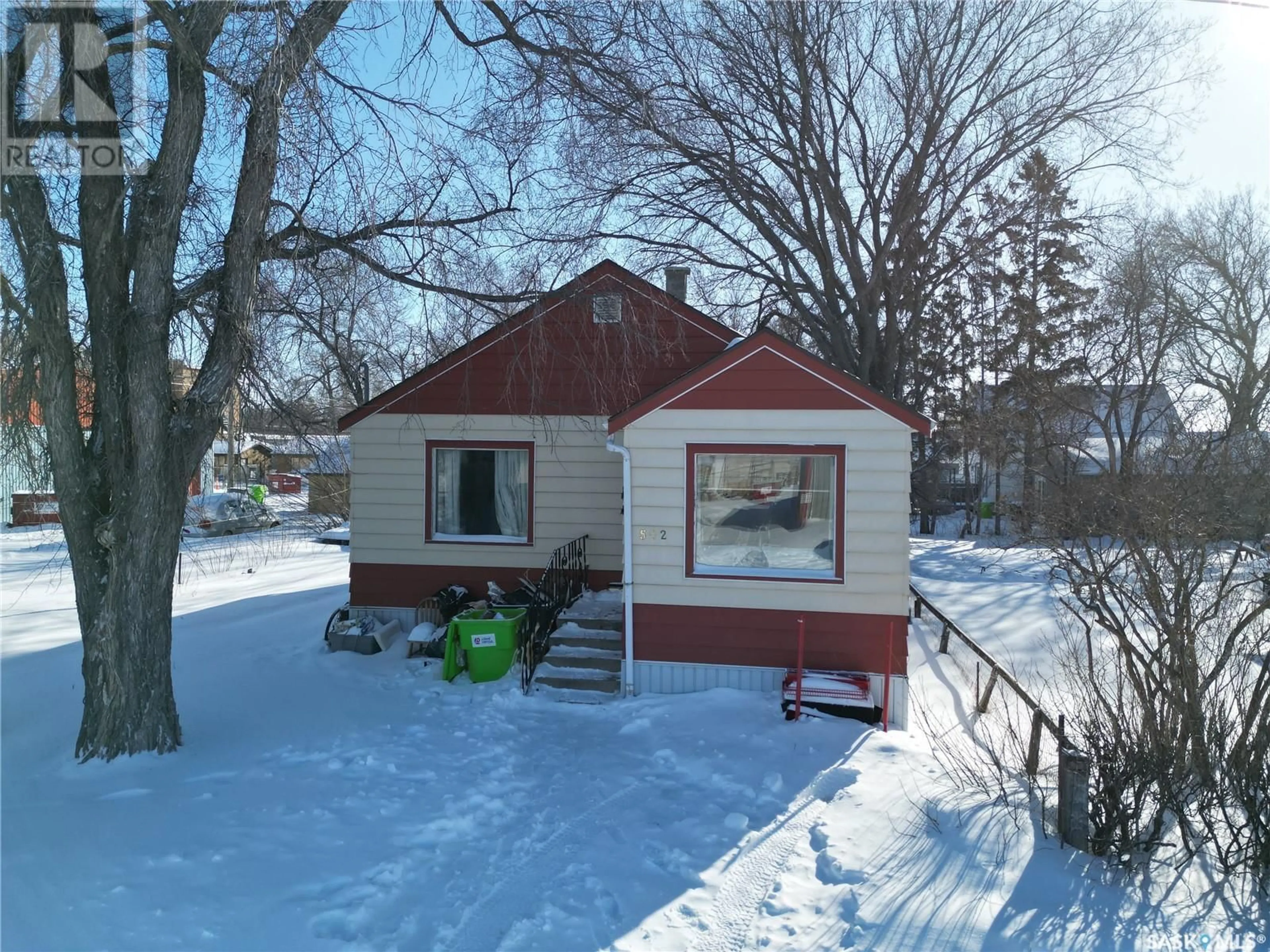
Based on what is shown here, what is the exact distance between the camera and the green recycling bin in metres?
8.44

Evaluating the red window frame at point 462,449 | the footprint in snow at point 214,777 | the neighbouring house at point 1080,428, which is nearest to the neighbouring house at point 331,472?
the red window frame at point 462,449

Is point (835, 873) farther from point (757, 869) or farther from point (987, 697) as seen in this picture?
point (987, 697)

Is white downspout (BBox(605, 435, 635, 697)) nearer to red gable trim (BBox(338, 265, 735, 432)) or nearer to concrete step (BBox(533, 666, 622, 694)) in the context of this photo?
concrete step (BBox(533, 666, 622, 694))

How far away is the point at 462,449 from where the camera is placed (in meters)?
10.6

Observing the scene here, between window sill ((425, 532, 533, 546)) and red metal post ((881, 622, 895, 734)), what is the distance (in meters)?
4.92

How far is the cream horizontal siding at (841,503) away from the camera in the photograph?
24.5 feet

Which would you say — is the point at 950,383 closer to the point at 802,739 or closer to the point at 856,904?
the point at 802,739

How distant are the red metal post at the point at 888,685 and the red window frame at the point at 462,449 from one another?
4.92 m

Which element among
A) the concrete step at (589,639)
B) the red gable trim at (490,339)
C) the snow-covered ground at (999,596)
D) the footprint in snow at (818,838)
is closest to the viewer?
the footprint in snow at (818,838)

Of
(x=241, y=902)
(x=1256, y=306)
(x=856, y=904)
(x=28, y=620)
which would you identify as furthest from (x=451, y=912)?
(x=1256, y=306)

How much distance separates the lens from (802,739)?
6.58 m

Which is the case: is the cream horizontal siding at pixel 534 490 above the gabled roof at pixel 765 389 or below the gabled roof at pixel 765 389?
below

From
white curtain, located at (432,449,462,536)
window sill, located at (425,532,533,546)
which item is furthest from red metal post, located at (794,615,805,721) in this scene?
white curtain, located at (432,449,462,536)

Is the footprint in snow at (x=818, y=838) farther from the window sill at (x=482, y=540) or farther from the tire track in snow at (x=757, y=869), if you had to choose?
the window sill at (x=482, y=540)
